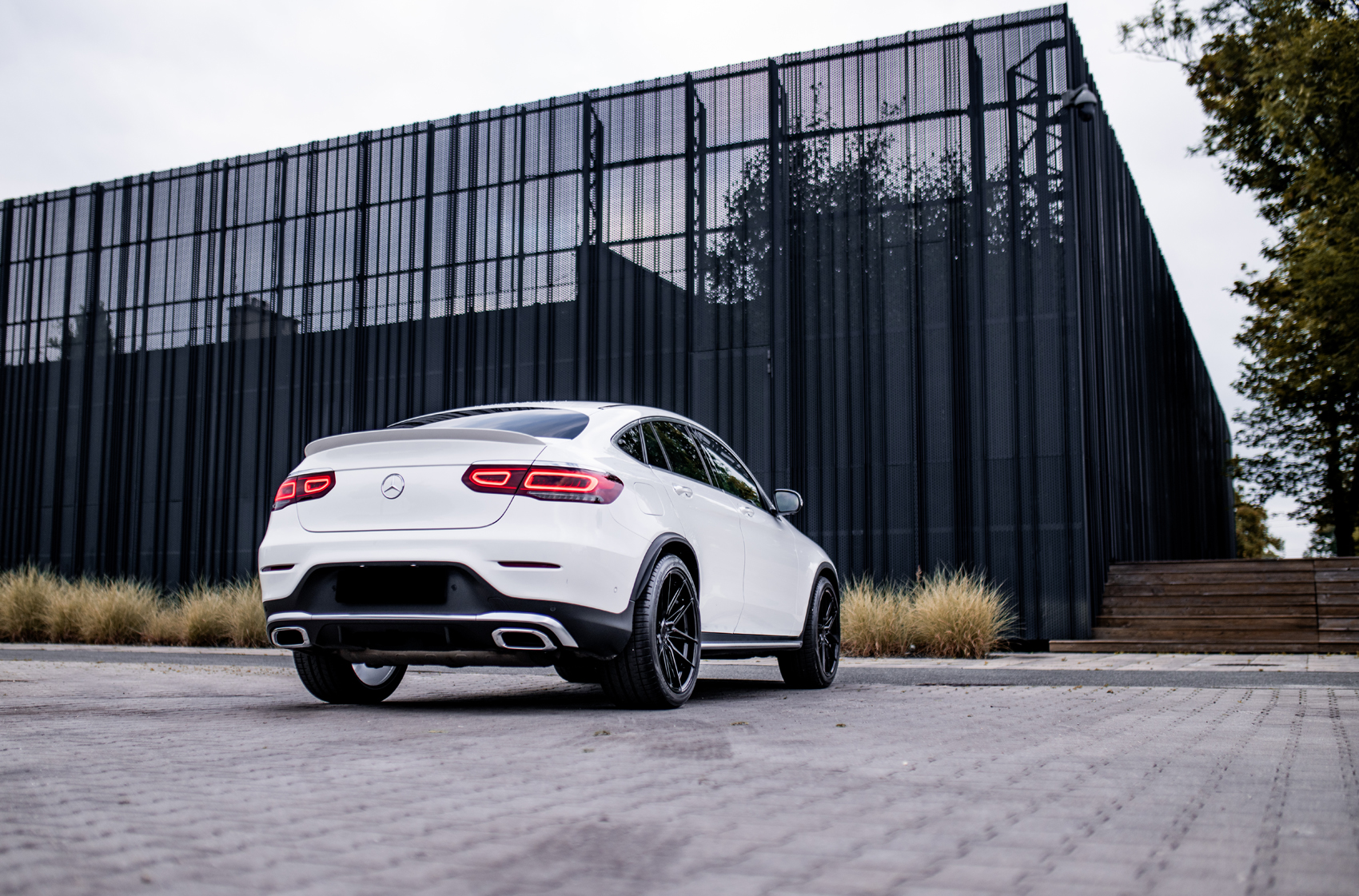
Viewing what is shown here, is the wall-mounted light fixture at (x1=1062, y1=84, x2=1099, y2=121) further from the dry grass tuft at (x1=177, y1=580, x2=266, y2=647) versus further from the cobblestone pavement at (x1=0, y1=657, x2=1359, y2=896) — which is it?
the dry grass tuft at (x1=177, y1=580, x2=266, y2=647)

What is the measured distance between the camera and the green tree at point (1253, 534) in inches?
2286

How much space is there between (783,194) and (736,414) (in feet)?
10.9

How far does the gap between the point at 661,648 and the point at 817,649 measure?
2147mm

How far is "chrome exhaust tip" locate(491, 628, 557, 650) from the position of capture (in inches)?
208

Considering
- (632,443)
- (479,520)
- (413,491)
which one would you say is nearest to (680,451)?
(632,443)

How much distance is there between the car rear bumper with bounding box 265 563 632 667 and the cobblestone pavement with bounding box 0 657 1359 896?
1.08 ft

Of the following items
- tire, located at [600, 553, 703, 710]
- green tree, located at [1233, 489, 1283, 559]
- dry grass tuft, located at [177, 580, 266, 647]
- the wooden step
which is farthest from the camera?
green tree, located at [1233, 489, 1283, 559]

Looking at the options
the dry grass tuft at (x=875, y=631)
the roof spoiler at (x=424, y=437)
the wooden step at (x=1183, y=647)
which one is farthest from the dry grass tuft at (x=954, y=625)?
the roof spoiler at (x=424, y=437)

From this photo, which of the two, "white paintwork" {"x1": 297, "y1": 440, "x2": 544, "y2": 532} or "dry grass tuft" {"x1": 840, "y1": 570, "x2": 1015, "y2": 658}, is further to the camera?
"dry grass tuft" {"x1": 840, "y1": 570, "x2": 1015, "y2": 658}

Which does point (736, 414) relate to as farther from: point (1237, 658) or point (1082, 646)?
point (1237, 658)

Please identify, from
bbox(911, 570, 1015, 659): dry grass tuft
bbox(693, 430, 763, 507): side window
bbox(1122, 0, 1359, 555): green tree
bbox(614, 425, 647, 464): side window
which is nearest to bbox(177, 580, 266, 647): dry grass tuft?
bbox(911, 570, 1015, 659): dry grass tuft

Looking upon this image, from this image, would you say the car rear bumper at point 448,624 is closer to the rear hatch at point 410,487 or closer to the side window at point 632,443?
the rear hatch at point 410,487

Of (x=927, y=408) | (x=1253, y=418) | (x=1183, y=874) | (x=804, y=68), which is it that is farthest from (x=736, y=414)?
(x=1253, y=418)

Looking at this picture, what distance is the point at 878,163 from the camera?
54.6ft
